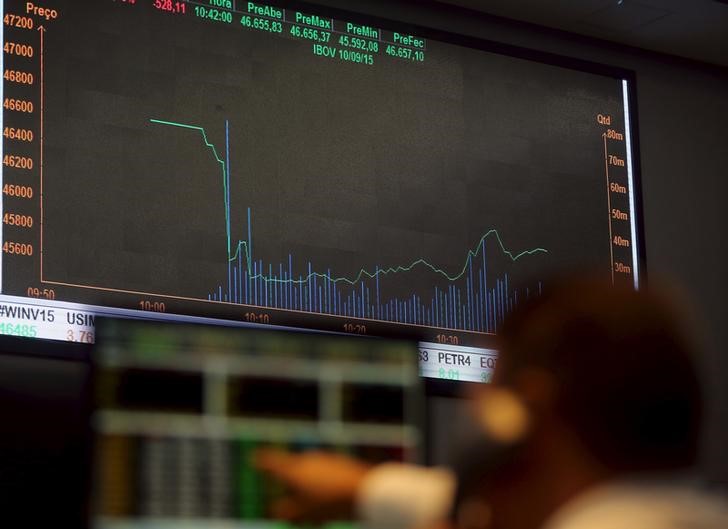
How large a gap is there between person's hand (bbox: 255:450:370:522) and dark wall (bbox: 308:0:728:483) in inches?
104

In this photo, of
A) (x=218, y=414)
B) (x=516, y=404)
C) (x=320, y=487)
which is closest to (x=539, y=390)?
(x=516, y=404)

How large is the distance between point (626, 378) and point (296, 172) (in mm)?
2343

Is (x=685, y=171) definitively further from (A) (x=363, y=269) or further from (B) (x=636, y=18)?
(A) (x=363, y=269)

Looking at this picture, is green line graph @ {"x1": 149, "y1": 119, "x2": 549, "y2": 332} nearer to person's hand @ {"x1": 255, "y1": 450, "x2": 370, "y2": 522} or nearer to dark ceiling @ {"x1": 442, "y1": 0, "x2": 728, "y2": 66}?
dark ceiling @ {"x1": 442, "y1": 0, "x2": 728, "y2": 66}

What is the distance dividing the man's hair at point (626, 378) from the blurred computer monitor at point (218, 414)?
0.46 metres

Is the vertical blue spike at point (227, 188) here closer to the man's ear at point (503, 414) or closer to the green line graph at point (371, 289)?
the green line graph at point (371, 289)

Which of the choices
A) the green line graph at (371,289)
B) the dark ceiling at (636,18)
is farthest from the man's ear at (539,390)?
the dark ceiling at (636,18)

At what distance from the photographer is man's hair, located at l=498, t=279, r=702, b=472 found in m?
0.92

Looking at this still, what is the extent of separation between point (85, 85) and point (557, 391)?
7.35 ft

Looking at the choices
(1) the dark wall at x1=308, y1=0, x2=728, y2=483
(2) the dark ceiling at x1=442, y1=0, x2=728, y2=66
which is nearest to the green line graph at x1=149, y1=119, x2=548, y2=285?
(1) the dark wall at x1=308, y1=0, x2=728, y2=483

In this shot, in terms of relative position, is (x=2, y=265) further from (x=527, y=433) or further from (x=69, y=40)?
(x=527, y=433)

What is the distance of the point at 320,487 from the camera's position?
1.07 m

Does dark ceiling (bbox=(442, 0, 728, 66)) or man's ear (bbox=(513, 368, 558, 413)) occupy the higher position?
dark ceiling (bbox=(442, 0, 728, 66))

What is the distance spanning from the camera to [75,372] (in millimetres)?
2863
